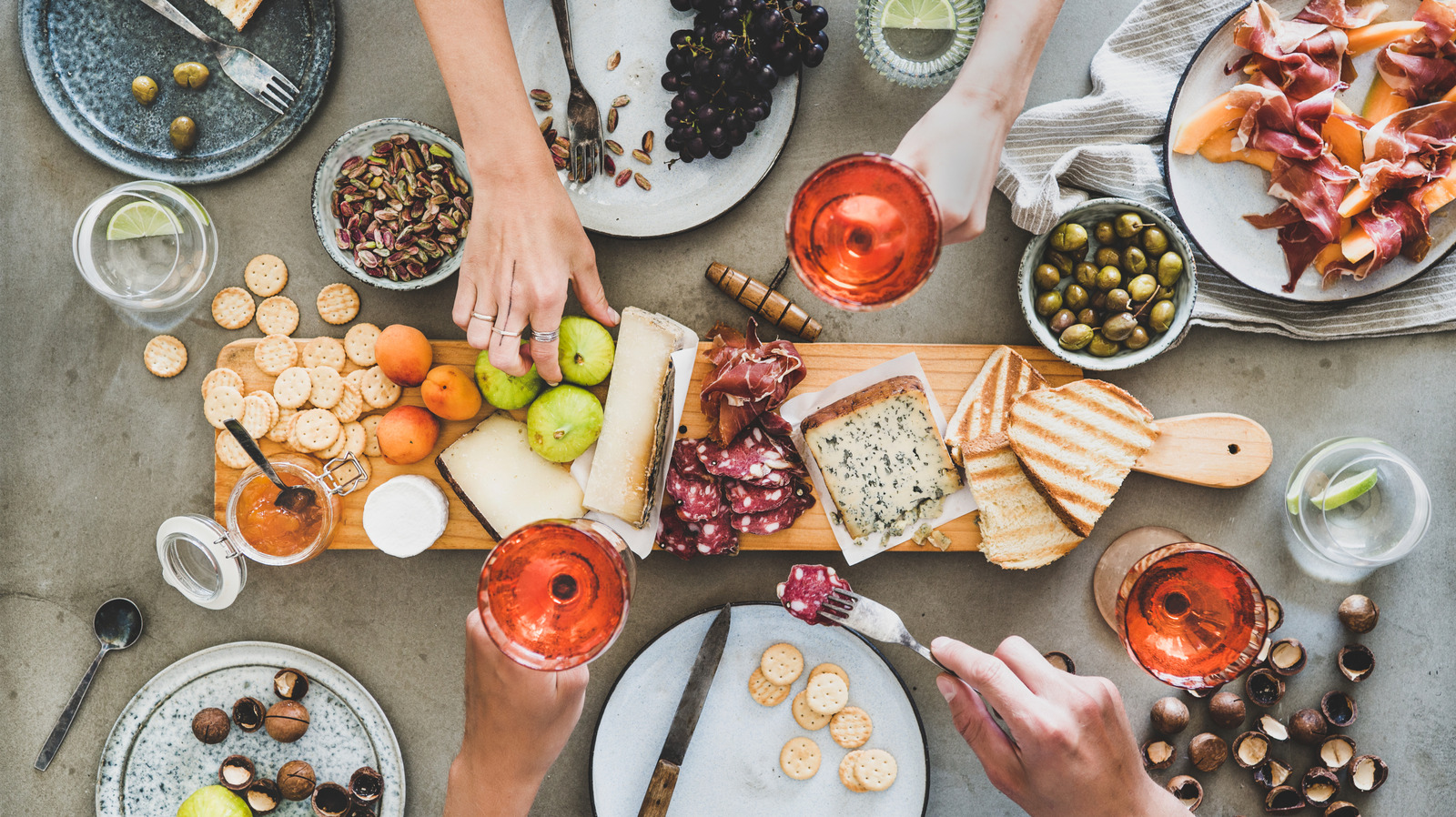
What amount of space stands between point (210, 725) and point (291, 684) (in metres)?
0.17

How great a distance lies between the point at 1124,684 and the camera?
152 cm

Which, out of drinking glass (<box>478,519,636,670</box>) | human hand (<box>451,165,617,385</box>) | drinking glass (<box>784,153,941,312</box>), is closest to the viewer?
drinking glass (<box>784,153,941,312</box>)

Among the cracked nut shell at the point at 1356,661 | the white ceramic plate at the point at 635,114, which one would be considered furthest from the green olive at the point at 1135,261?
the cracked nut shell at the point at 1356,661

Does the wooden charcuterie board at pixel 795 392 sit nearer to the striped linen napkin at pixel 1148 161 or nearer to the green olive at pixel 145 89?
the striped linen napkin at pixel 1148 161

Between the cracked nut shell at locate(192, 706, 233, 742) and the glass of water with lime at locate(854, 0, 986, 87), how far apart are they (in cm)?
174

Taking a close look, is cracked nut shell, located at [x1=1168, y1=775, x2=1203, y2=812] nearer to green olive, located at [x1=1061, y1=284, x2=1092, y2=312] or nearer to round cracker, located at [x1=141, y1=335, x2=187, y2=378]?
green olive, located at [x1=1061, y1=284, x2=1092, y2=312]

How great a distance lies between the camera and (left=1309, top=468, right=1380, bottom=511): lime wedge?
4.64 ft

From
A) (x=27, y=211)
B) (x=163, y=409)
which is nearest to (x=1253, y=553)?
(x=163, y=409)

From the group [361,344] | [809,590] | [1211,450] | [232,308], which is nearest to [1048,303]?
[1211,450]

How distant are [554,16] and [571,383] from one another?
2.18 ft

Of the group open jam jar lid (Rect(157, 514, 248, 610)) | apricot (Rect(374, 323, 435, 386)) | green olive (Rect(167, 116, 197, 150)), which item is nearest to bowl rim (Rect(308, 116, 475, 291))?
apricot (Rect(374, 323, 435, 386))

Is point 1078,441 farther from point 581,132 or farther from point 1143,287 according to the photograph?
point 581,132

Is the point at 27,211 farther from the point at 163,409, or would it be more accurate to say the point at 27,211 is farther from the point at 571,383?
the point at 571,383

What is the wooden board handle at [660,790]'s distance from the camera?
1.40 m
